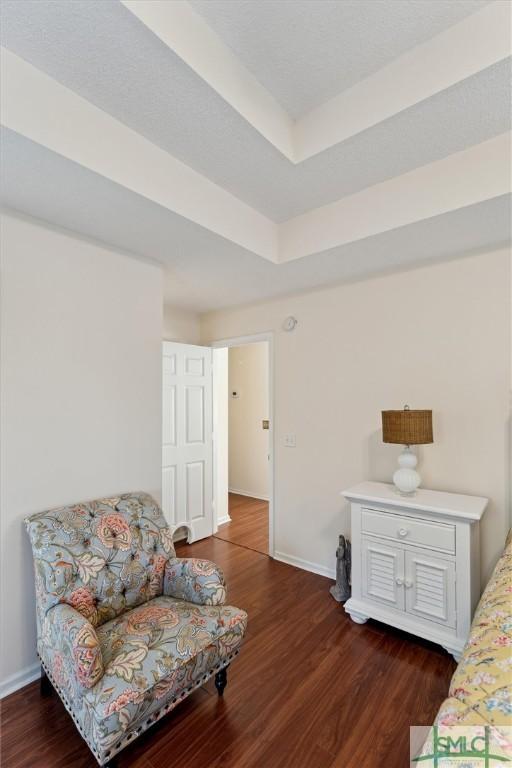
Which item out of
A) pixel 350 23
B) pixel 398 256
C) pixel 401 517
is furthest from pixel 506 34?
pixel 401 517

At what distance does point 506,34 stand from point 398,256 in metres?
1.21

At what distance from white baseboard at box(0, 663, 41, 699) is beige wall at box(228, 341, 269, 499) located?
145 inches

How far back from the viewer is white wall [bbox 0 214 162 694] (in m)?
1.85

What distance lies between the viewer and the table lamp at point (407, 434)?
2.25 metres

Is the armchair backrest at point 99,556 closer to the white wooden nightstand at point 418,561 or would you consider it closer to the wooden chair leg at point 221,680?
the wooden chair leg at point 221,680

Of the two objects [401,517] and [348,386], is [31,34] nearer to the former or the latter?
[348,386]

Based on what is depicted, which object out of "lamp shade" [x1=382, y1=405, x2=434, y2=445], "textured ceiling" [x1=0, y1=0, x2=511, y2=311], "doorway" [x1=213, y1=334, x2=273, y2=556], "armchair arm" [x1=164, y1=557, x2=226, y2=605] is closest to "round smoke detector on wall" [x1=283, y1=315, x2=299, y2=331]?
"textured ceiling" [x1=0, y1=0, x2=511, y2=311]

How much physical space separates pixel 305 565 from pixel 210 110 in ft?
10.5

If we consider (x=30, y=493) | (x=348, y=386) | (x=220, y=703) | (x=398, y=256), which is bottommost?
(x=220, y=703)

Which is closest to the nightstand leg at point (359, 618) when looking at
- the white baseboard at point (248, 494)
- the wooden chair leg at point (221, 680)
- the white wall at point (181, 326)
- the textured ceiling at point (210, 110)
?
the wooden chair leg at point (221, 680)

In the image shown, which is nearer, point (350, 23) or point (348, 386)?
point (350, 23)

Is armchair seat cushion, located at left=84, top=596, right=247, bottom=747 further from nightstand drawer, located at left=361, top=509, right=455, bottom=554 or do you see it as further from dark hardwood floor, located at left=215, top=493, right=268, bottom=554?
dark hardwood floor, located at left=215, top=493, right=268, bottom=554

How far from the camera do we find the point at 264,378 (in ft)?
17.7

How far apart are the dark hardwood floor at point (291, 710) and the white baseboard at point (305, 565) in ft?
1.81
